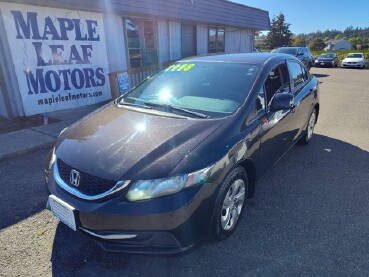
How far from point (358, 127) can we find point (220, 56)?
13.9ft

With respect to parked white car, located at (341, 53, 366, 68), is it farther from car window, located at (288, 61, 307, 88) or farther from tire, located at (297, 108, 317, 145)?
car window, located at (288, 61, 307, 88)

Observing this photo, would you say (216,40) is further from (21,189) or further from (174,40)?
(21,189)

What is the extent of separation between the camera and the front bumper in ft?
6.53

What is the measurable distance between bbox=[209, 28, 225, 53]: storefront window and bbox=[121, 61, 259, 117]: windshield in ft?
31.8

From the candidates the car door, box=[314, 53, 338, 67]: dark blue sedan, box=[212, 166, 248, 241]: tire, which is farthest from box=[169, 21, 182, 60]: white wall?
box=[314, 53, 338, 67]: dark blue sedan

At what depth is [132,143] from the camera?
2.35 meters

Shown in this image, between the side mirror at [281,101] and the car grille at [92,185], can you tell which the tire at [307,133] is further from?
the car grille at [92,185]

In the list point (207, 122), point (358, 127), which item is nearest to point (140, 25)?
point (358, 127)

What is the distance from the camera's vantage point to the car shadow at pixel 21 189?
3031 millimetres

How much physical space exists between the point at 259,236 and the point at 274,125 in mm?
1229

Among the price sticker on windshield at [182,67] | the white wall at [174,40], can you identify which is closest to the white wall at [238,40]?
the white wall at [174,40]

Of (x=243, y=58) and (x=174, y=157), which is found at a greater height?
(x=243, y=58)

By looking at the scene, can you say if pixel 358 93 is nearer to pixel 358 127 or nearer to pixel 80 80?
pixel 358 127

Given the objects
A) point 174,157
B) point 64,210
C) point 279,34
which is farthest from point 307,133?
point 279,34
